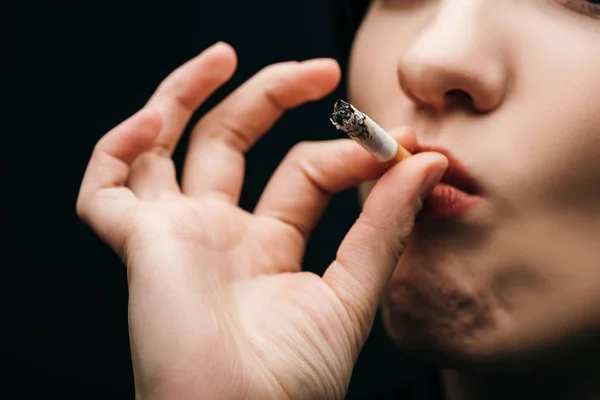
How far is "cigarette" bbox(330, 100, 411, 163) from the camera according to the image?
525 mm

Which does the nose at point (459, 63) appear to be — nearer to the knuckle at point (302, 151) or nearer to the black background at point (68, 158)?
the knuckle at point (302, 151)

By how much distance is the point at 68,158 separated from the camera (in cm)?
105

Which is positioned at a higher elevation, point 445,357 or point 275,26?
point 275,26

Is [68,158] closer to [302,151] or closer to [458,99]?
[302,151]

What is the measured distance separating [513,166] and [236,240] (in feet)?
1.10

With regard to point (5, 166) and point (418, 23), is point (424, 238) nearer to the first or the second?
point (418, 23)

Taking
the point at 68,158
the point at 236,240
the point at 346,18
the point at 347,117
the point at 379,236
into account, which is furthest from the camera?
the point at 68,158

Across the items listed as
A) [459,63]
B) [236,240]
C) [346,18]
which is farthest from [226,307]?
[346,18]

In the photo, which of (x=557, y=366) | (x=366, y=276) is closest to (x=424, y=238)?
(x=366, y=276)

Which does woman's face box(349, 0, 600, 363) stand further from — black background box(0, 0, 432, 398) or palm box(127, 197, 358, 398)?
black background box(0, 0, 432, 398)

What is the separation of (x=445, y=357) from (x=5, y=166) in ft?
2.61

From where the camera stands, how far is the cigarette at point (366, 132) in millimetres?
525

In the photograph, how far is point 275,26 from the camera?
1181 millimetres

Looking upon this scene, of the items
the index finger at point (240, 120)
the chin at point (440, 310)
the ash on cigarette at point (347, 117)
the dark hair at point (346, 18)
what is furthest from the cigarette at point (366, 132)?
the dark hair at point (346, 18)
